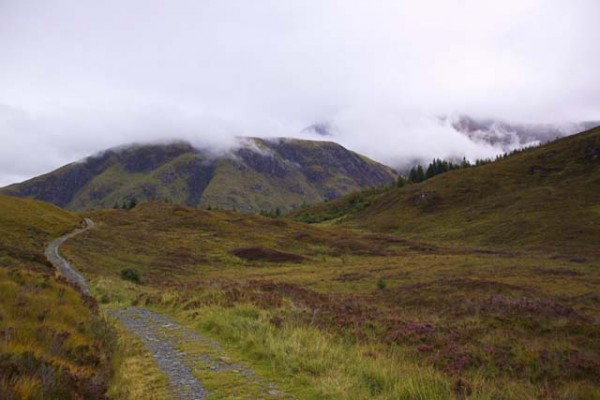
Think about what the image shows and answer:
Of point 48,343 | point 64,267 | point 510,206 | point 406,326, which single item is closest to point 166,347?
point 48,343

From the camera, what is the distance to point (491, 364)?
44.6 feet

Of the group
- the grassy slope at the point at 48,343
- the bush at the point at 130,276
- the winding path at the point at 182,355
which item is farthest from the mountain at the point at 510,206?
the grassy slope at the point at 48,343

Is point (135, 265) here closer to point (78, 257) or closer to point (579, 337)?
point (78, 257)

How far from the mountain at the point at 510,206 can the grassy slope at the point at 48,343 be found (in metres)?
65.8

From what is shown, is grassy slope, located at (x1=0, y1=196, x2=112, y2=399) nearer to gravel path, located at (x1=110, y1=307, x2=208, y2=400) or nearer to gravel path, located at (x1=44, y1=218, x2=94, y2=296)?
gravel path, located at (x1=110, y1=307, x2=208, y2=400)

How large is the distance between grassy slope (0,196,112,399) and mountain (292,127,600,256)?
216 ft

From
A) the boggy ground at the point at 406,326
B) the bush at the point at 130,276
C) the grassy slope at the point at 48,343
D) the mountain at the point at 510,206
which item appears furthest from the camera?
the mountain at the point at 510,206

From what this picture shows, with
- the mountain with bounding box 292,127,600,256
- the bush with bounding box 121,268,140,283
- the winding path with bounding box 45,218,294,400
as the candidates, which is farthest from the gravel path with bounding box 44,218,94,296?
the mountain with bounding box 292,127,600,256

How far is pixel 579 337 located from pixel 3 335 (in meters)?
18.8

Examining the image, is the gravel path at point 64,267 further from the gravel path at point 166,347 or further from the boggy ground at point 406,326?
the gravel path at point 166,347

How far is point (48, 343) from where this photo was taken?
8.94 meters

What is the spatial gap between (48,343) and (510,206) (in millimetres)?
111510

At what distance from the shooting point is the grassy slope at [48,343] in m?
6.56

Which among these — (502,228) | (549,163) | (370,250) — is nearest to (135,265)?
(370,250)
